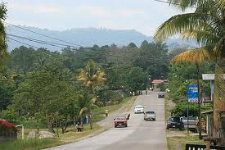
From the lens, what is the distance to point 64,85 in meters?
57.1

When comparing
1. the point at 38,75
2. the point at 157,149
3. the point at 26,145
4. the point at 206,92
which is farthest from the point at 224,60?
Result: the point at 206,92

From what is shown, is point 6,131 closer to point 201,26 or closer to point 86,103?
point 201,26

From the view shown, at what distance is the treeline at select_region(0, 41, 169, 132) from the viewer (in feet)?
180

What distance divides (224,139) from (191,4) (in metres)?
5.97

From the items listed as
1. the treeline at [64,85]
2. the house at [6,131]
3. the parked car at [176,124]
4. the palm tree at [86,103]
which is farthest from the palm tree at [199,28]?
the palm tree at [86,103]

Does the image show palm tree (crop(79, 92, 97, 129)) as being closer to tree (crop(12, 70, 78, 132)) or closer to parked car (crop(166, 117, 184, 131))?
tree (crop(12, 70, 78, 132))

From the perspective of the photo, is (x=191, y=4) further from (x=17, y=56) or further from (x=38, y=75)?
(x=17, y=56)

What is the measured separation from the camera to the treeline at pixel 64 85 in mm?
54875

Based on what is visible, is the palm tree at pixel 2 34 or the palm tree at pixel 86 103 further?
the palm tree at pixel 86 103

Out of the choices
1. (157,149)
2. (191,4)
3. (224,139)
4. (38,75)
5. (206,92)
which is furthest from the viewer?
(206,92)

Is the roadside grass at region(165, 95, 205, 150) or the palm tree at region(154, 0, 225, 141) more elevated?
the palm tree at region(154, 0, 225, 141)

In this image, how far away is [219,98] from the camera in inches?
640

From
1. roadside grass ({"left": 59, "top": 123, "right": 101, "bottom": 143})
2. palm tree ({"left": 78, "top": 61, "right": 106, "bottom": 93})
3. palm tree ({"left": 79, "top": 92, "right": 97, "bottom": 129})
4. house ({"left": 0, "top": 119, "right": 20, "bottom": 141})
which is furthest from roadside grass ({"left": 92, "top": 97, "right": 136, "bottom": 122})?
house ({"left": 0, "top": 119, "right": 20, "bottom": 141})

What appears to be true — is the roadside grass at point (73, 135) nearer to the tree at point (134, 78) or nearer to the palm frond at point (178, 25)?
the palm frond at point (178, 25)
